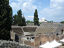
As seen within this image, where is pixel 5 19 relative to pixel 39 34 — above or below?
above

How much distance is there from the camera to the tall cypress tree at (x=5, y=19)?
24906 millimetres

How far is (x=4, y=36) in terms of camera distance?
81.7ft

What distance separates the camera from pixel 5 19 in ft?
83.7

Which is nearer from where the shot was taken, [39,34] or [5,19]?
[5,19]

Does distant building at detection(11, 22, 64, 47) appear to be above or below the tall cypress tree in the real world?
below

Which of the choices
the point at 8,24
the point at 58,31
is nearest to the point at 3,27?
the point at 8,24

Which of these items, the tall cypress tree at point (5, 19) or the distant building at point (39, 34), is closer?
the tall cypress tree at point (5, 19)

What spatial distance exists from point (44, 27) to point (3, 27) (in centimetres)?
1566

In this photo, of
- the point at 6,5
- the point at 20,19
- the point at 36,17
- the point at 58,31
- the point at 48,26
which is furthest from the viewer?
the point at 36,17

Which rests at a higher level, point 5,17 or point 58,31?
point 5,17

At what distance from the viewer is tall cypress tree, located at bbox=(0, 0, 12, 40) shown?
24906 millimetres

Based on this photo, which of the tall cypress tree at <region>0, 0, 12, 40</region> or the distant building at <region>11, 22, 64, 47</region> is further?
the distant building at <region>11, 22, 64, 47</region>

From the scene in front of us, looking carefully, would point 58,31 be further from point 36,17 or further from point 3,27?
point 36,17

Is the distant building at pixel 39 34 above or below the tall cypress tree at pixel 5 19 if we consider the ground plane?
below
